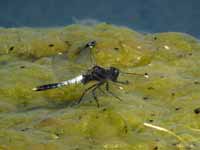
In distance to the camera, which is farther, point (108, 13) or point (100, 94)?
point (108, 13)

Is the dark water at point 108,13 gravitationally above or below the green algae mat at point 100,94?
above

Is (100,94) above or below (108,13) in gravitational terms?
below

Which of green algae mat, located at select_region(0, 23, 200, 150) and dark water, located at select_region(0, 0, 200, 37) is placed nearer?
green algae mat, located at select_region(0, 23, 200, 150)

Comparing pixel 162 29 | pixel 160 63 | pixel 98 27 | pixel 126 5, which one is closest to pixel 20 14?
pixel 126 5

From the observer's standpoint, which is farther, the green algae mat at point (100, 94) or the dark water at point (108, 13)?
the dark water at point (108, 13)
